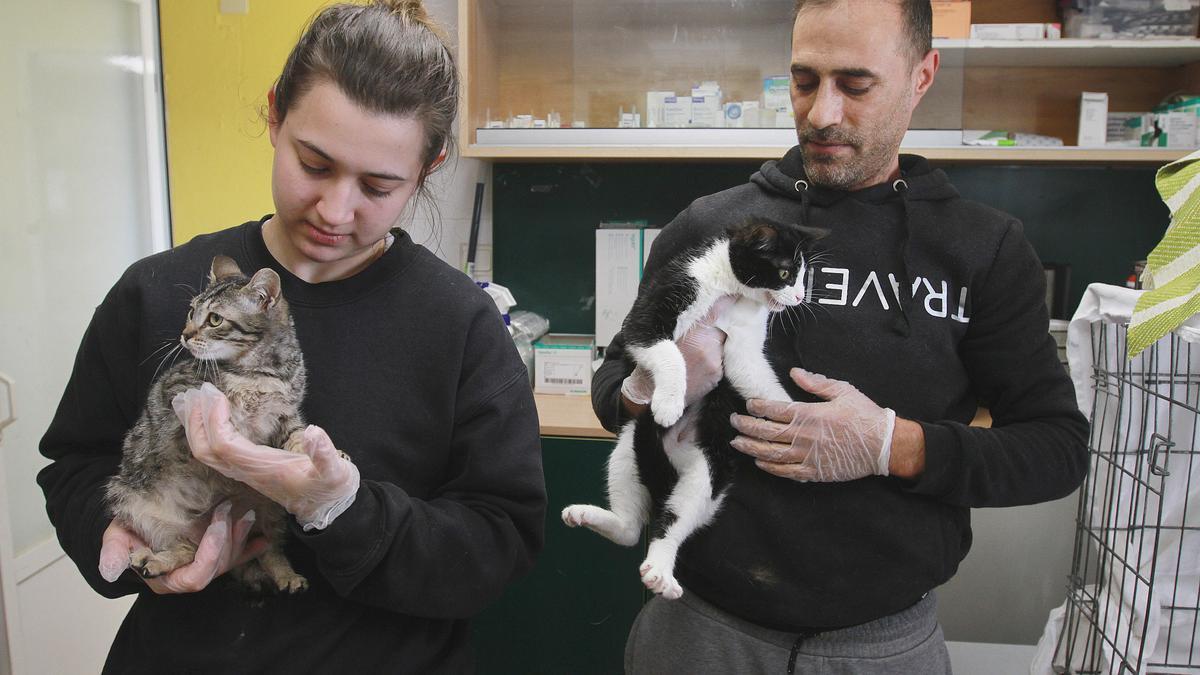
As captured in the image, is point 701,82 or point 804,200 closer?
point 804,200

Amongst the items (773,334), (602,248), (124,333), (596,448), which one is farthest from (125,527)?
(602,248)

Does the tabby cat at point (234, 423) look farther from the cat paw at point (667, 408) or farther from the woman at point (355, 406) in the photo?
the cat paw at point (667, 408)

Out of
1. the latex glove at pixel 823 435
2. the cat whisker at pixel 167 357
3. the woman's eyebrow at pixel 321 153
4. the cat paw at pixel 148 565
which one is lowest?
the cat paw at pixel 148 565

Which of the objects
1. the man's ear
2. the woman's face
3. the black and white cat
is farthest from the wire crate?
the woman's face

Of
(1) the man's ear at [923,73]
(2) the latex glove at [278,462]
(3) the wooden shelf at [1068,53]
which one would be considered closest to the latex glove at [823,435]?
(1) the man's ear at [923,73]

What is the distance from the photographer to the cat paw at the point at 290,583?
993 mm

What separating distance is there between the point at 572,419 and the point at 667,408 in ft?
4.44

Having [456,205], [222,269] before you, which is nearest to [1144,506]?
[222,269]

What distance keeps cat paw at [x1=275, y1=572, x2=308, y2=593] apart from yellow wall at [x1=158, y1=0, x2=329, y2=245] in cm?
189

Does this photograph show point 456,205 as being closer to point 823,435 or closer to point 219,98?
point 219,98

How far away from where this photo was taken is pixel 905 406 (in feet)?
4.10

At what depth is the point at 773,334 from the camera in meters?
1.33

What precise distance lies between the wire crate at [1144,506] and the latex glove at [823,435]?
2.17 ft

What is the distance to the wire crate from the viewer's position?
1.49m
